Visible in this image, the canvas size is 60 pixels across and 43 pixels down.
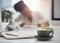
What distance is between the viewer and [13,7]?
1.44 m

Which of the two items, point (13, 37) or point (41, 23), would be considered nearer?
point (13, 37)

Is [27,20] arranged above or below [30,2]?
below

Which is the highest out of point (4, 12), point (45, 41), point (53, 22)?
point (4, 12)

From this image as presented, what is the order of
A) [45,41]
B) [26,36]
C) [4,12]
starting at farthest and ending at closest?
[4,12]
[26,36]
[45,41]

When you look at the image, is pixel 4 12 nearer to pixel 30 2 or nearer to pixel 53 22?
pixel 30 2

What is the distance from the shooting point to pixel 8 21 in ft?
4.56

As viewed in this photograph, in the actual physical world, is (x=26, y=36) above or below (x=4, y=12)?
below

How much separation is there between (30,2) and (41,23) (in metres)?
0.22

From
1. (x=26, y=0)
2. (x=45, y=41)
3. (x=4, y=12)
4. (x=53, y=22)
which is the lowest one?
(x=45, y=41)

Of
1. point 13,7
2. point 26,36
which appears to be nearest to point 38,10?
point 13,7

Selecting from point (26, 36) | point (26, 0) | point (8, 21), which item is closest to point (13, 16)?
point (8, 21)

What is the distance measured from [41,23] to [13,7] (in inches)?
11.6

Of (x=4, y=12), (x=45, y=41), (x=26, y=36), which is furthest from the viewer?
(x=4, y=12)

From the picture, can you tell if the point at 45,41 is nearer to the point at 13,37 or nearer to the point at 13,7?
the point at 13,37
